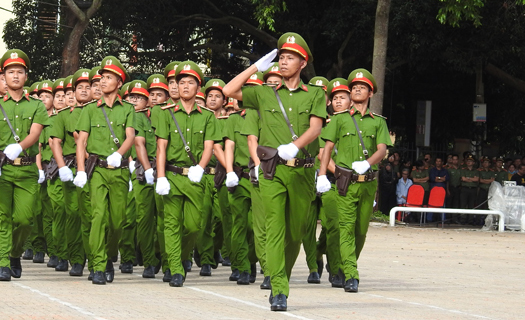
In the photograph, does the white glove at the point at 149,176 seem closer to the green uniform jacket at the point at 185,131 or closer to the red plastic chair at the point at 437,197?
the green uniform jacket at the point at 185,131

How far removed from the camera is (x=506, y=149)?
34000 mm

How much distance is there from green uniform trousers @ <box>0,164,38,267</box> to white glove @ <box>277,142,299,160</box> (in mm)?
3696

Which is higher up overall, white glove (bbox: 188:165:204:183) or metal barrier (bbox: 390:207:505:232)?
metal barrier (bbox: 390:207:505:232)

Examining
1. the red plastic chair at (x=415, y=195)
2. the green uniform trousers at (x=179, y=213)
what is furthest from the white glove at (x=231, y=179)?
the red plastic chair at (x=415, y=195)

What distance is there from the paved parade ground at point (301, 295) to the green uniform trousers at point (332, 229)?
0.28 meters

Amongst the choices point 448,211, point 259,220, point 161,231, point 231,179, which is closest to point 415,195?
point 448,211

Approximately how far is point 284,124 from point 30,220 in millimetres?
3740

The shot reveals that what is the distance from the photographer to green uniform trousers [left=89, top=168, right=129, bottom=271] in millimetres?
11875

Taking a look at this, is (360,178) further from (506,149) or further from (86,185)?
(506,149)

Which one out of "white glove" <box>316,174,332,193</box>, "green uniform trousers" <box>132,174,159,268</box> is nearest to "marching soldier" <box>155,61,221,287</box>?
"green uniform trousers" <box>132,174,159,268</box>

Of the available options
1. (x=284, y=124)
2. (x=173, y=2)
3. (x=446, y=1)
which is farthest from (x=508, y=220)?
(x=284, y=124)

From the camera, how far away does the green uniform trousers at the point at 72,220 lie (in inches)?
526

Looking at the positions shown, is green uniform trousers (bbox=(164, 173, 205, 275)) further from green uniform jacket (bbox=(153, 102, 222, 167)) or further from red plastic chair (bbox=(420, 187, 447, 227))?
red plastic chair (bbox=(420, 187, 447, 227))

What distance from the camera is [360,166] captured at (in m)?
11.9
